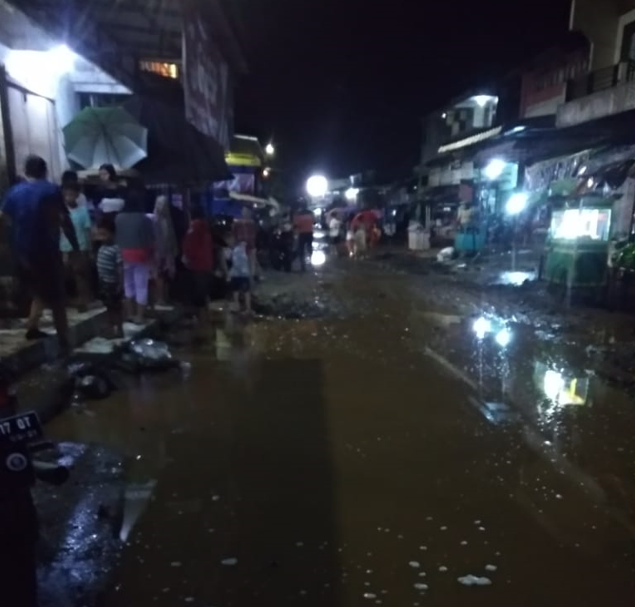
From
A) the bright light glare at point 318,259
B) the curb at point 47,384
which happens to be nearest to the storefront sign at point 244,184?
the bright light glare at point 318,259

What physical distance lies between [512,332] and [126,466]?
7260mm

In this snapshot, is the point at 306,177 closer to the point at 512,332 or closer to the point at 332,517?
the point at 512,332

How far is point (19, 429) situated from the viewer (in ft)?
7.66

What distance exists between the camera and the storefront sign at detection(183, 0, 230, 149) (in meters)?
11.1

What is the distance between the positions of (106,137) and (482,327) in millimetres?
7097

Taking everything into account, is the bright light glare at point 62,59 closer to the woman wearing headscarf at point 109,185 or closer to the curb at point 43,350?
the woman wearing headscarf at point 109,185

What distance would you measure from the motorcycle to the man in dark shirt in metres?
4.32

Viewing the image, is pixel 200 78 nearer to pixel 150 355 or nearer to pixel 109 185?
pixel 109 185

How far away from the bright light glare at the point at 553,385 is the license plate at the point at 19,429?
5630 mm

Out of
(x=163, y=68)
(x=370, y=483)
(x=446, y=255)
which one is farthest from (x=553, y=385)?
(x=446, y=255)

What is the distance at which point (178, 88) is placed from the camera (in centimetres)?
1361

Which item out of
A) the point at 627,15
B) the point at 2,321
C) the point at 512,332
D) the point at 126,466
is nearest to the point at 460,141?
the point at 627,15

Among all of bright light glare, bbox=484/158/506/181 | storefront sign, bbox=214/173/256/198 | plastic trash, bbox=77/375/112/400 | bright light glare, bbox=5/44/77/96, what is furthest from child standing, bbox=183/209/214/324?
bright light glare, bbox=484/158/506/181

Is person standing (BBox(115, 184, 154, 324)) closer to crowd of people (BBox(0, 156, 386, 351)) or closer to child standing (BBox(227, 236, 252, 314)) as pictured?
crowd of people (BBox(0, 156, 386, 351))
